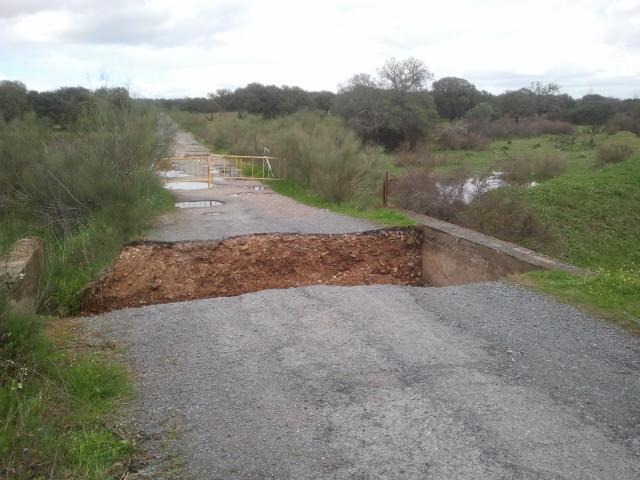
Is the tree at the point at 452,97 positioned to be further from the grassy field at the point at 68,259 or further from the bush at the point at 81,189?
the bush at the point at 81,189

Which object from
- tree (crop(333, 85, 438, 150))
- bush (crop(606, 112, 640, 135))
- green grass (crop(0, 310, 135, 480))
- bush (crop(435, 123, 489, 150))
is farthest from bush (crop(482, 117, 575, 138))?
green grass (crop(0, 310, 135, 480))

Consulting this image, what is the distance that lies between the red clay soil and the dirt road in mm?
3315

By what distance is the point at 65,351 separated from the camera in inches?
230

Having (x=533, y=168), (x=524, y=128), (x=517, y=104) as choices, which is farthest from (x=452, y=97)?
(x=533, y=168)

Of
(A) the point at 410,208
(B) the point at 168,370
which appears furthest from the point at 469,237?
(B) the point at 168,370

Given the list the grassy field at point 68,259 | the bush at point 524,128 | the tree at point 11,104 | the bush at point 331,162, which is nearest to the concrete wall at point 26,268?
the grassy field at point 68,259

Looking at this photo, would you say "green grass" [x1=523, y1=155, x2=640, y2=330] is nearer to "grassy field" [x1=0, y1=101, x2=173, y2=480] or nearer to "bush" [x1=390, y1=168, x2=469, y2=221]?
"bush" [x1=390, y1=168, x2=469, y2=221]

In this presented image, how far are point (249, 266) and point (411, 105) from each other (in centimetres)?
3131

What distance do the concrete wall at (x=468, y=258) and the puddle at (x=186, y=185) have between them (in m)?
10.2

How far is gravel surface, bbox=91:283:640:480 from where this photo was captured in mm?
4004

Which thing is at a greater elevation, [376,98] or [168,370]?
[376,98]

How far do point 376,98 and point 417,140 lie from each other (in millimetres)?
4501

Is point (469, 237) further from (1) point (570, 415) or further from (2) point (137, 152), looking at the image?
(2) point (137, 152)

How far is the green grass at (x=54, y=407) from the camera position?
145 inches
